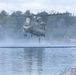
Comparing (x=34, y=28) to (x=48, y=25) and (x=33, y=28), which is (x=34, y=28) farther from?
(x=48, y=25)

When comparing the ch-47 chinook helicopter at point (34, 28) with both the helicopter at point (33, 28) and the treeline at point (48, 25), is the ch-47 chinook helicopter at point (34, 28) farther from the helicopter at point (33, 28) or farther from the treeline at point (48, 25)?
the treeline at point (48, 25)

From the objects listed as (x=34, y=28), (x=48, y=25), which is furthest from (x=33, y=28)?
(x=48, y=25)

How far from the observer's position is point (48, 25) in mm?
81938

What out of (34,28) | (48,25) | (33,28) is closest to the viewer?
(33,28)

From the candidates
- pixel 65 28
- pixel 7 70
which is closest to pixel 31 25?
pixel 65 28

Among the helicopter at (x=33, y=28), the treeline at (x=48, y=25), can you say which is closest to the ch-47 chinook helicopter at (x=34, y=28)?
the helicopter at (x=33, y=28)

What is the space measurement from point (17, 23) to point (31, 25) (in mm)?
33457

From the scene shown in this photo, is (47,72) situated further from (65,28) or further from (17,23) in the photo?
(17,23)

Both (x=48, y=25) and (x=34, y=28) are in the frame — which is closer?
(x=34, y=28)

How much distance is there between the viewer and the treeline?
8044cm

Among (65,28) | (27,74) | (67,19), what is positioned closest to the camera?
(27,74)

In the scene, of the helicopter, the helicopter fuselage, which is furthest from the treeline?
the helicopter fuselage

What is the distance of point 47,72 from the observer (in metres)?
21.9

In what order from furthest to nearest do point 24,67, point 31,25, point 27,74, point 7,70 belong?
point 31,25 → point 24,67 → point 7,70 → point 27,74
